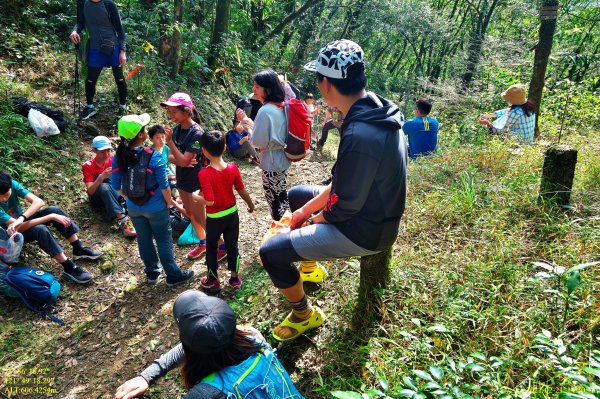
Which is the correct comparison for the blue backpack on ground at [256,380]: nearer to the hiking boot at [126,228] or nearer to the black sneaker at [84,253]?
the black sneaker at [84,253]

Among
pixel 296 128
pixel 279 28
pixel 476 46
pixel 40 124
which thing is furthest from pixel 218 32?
pixel 476 46

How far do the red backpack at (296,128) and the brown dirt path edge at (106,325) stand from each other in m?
1.48

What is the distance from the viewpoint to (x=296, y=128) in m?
4.03

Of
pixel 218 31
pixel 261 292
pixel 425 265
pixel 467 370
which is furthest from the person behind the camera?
pixel 218 31

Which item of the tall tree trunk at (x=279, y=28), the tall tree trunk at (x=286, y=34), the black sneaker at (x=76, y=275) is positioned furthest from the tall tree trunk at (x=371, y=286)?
the tall tree trunk at (x=286, y=34)

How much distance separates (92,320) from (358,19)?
2094cm

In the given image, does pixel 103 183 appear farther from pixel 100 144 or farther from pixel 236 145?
pixel 236 145

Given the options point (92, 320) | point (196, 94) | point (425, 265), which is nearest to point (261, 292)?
point (425, 265)

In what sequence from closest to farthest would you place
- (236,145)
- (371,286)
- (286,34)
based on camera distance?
(371,286), (236,145), (286,34)

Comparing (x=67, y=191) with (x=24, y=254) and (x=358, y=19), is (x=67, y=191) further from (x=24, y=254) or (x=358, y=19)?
(x=358, y=19)

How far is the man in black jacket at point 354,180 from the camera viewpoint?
2.27m

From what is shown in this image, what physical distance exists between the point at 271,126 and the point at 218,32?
8.49m

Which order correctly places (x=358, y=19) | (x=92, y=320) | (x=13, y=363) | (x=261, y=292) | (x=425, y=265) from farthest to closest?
(x=358, y=19), (x=92, y=320), (x=261, y=292), (x=13, y=363), (x=425, y=265)

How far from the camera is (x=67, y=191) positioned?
5.50m
